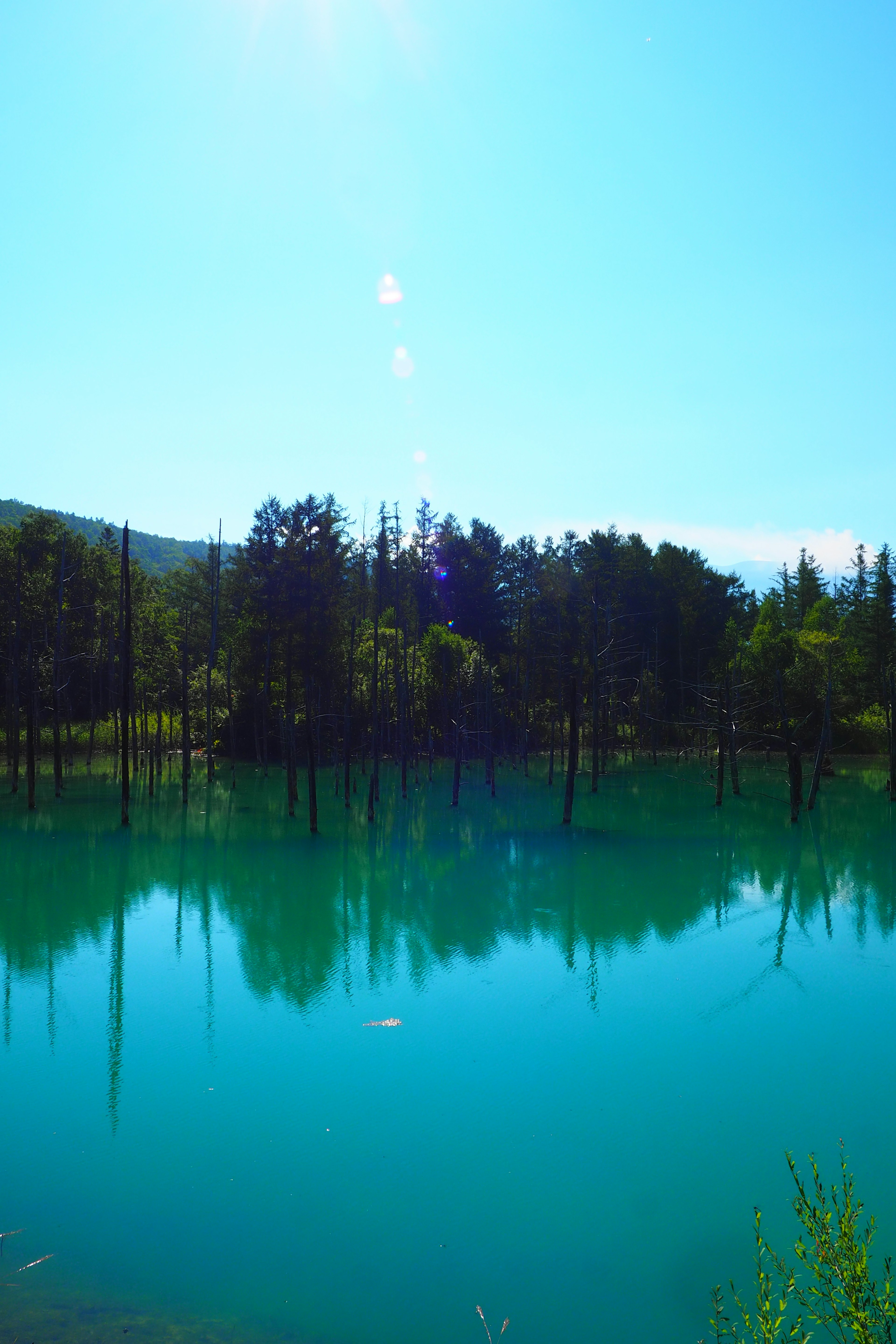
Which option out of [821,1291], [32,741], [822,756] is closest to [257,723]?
[32,741]

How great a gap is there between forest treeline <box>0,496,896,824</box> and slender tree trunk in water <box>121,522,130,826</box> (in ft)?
25.1

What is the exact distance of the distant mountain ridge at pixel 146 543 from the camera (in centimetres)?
10206

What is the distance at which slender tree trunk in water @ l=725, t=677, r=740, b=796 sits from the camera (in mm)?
32906

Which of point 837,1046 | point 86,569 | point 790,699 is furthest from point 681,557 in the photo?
point 837,1046

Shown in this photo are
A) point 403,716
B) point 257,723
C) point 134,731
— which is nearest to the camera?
point 403,716

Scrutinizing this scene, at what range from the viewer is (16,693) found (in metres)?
33.4

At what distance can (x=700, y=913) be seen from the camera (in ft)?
59.6

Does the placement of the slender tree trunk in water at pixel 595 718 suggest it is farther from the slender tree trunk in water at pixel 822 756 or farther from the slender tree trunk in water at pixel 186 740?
the slender tree trunk in water at pixel 186 740

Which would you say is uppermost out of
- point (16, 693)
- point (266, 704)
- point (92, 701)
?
point (16, 693)

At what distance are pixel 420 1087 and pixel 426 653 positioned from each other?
3627cm

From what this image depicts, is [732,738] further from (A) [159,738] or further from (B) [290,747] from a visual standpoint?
(A) [159,738]

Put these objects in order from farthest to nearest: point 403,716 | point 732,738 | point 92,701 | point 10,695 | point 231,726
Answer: point 231,726
point 10,695
point 92,701
point 732,738
point 403,716

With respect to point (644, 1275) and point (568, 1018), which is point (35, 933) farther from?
point (644, 1275)

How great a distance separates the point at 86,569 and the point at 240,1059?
44.5 metres
